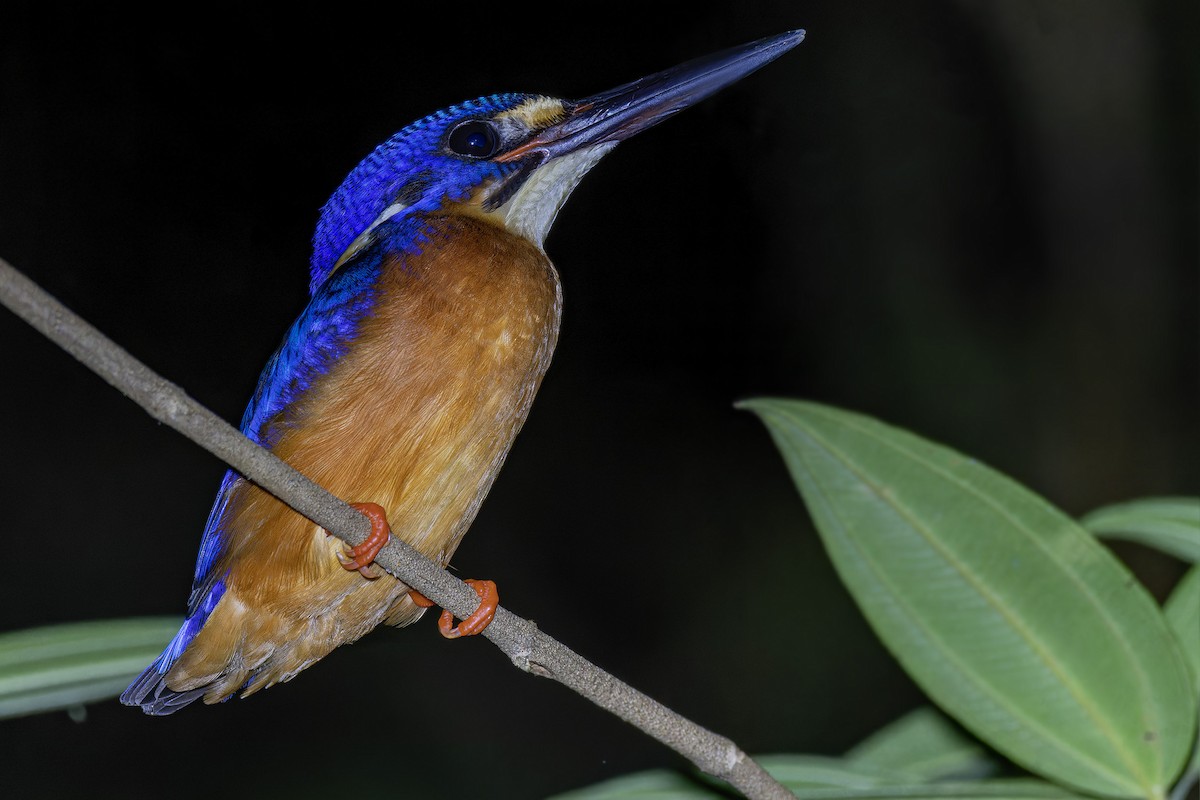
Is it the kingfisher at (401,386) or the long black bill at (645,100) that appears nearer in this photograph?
the kingfisher at (401,386)

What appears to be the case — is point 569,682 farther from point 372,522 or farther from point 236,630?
point 236,630

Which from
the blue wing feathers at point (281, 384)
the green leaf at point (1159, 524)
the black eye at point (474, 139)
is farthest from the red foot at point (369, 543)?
the green leaf at point (1159, 524)

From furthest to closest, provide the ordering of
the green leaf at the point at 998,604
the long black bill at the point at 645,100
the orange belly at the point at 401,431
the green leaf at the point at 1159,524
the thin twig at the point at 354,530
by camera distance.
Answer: the long black bill at the point at 645,100 < the orange belly at the point at 401,431 < the green leaf at the point at 1159,524 < the green leaf at the point at 998,604 < the thin twig at the point at 354,530

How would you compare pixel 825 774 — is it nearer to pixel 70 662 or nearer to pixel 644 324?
pixel 70 662

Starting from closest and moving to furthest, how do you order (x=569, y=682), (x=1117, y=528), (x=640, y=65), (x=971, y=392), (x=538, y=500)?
(x=569, y=682) → (x=1117, y=528) → (x=640, y=65) → (x=971, y=392) → (x=538, y=500)

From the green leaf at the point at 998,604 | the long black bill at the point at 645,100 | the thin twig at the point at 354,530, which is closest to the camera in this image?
the thin twig at the point at 354,530

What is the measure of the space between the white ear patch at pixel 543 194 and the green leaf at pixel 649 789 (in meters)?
0.79

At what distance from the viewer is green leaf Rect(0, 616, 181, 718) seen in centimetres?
111

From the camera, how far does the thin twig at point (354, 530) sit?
2.68 ft

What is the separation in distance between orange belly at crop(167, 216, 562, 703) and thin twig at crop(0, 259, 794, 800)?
0.95 feet

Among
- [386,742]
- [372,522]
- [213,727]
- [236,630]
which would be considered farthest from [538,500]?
[372,522]

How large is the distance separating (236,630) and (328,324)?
44cm

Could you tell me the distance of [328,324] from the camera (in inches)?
57.7

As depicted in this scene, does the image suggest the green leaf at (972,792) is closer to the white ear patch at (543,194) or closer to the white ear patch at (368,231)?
the white ear patch at (543,194)
